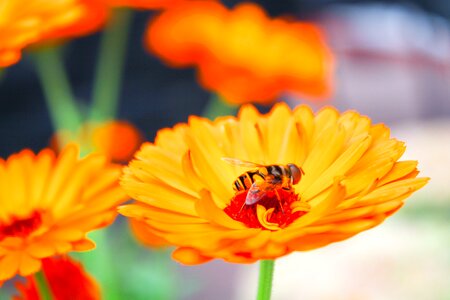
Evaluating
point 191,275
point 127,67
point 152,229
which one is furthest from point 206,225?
point 127,67

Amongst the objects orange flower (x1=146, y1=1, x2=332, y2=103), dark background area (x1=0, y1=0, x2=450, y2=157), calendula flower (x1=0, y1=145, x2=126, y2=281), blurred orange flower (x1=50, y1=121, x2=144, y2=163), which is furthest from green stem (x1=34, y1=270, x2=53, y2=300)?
dark background area (x1=0, y1=0, x2=450, y2=157)

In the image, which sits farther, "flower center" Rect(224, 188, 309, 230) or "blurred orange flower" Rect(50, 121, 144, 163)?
"blurred orange flower" Rect(50, 121, 144, 163)

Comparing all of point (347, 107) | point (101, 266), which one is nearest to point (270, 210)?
point (101, 266)

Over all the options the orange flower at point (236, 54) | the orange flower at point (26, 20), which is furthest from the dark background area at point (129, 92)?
the orange flower at point (26, 20)

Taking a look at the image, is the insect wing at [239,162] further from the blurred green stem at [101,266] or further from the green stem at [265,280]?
the blurred green stem at [101,266]

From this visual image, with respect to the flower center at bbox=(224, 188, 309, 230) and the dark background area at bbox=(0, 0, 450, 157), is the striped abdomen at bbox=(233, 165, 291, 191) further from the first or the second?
the dark background area at bbox=(0, 0, 450, 157)

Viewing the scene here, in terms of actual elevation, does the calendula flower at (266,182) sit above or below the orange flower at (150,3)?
below
